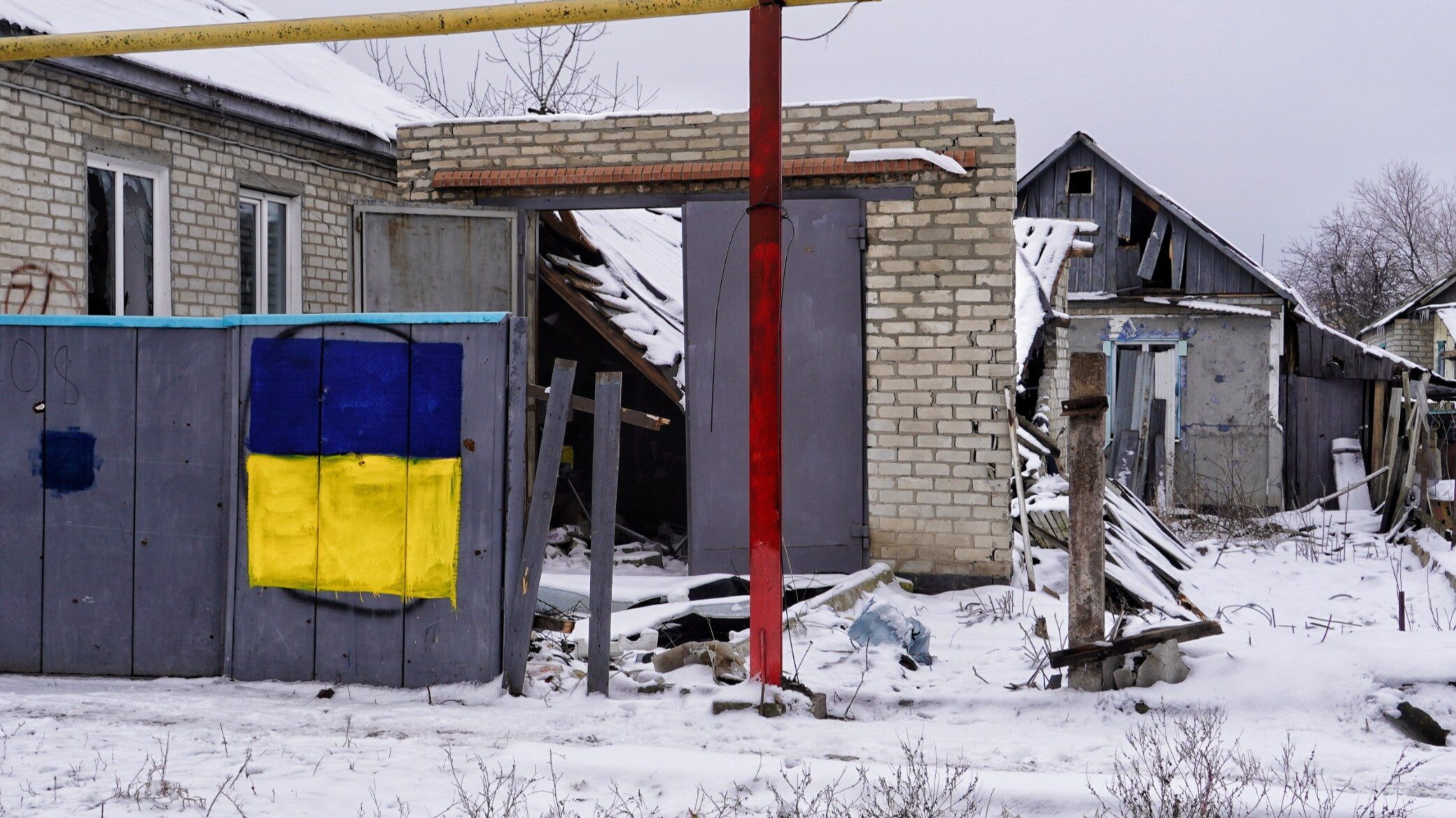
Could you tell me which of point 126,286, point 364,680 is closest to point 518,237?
point 126,286

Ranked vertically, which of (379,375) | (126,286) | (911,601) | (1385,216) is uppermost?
(1385,216)

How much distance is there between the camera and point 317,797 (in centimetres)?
331

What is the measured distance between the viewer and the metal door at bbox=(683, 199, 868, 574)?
7051mm

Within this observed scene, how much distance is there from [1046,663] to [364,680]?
2.94 m

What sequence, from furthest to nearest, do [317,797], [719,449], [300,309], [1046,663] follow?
1. [300,309]
2. [719,449]
3. [1046,663]
4. [317,797]

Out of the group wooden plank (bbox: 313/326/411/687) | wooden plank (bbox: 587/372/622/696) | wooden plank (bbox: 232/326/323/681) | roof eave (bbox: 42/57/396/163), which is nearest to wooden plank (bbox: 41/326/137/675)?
wooden plank (bbox: 232/326/323/681)

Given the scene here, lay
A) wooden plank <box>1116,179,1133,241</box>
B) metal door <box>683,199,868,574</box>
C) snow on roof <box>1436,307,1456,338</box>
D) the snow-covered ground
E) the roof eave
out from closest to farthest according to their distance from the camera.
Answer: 1. the snow-covered ground
2. metal door <box>683,199,868,574</box>
3. the roof eave
4. wooden plank <box>1116,179,1133,241</box>
5. snow on roof <box>1436,307,1456,338</box>

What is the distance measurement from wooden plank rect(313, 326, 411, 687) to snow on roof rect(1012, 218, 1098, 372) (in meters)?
6.52

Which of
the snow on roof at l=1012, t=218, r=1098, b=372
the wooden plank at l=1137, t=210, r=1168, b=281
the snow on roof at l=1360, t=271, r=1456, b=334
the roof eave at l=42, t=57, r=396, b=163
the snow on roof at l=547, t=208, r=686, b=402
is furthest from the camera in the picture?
the snow on roof at l=1360, t=271, r=1456, b=334

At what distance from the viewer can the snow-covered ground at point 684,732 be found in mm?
3346

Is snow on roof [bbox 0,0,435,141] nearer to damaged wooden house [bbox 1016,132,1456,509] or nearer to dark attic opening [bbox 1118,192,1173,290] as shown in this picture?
damaged wooden house [bbox 1016,132,1456,509]

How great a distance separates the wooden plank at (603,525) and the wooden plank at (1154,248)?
12.9 meters

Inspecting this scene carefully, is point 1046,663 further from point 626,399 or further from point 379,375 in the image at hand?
point 626,399

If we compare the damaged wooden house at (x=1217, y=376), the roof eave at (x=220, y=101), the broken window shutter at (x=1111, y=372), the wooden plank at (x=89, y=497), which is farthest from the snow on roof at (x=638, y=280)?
the broken window shutter at (x=1111, y=372)
